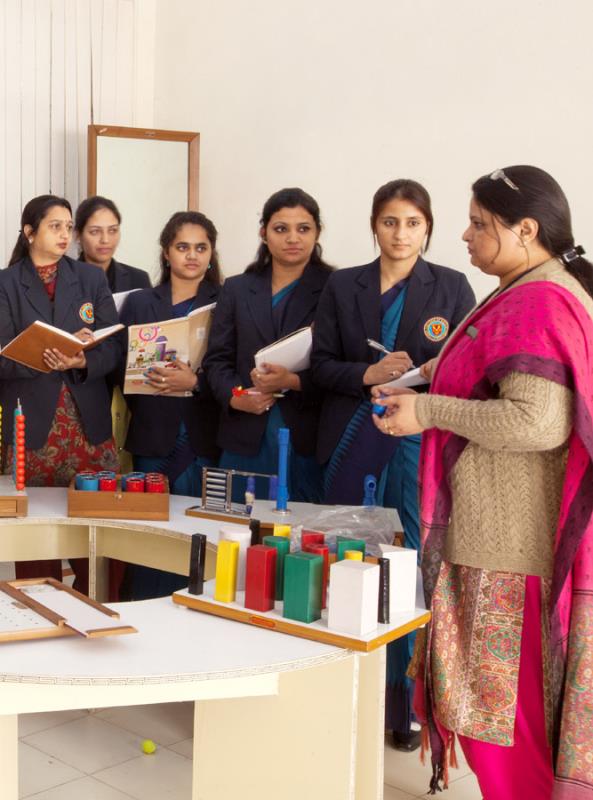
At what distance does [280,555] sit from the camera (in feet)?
6.00

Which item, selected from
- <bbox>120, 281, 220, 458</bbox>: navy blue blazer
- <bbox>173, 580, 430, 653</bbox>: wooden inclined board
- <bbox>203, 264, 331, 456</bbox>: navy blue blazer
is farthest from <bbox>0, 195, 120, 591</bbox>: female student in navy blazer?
<bbox>173, 580, 430, 653</bbox>: wooden inclined board

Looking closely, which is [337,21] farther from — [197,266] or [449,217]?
[197,266]

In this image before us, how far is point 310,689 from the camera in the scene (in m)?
1.81

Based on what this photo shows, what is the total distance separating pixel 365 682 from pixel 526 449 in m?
0.64

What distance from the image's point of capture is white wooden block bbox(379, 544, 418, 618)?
1.82 metres

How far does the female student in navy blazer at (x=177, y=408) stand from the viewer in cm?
343

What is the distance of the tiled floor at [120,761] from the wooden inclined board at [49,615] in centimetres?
91

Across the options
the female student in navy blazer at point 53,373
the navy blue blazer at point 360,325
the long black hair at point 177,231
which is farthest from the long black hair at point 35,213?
the navy blue blazer at point 360,325

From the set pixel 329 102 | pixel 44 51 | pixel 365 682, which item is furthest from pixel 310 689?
pixel 44 51

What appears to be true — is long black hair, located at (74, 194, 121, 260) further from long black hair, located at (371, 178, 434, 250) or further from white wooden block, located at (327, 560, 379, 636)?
white wooden block, located at (327, 560, 379, 636)

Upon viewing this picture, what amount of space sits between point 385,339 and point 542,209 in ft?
3.45

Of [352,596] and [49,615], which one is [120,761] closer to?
[49,615]

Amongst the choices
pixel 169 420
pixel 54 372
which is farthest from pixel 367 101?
pixel 54 372

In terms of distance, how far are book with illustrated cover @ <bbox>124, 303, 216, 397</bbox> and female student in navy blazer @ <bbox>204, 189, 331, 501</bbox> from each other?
97 millimetres
